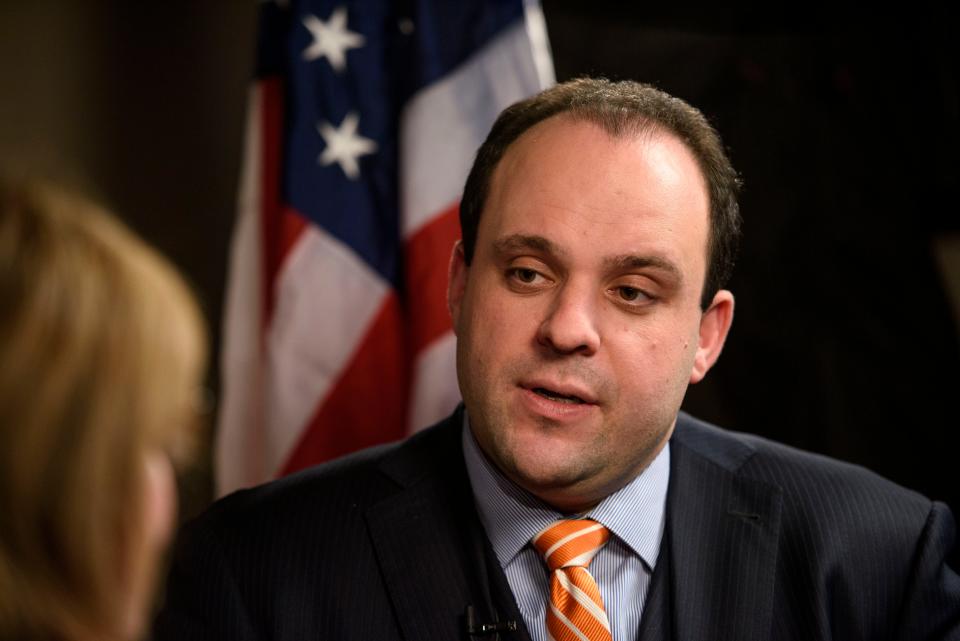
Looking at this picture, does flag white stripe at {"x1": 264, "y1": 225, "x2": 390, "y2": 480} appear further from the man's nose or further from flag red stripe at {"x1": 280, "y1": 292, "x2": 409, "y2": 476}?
the man's nose

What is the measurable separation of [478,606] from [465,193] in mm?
842

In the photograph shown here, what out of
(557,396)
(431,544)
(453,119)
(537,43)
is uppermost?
(537,43)

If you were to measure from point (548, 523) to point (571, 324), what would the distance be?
1.29 feet

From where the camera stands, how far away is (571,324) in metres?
1.76

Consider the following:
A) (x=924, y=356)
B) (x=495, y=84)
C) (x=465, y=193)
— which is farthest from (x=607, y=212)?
(x=924, y=356)

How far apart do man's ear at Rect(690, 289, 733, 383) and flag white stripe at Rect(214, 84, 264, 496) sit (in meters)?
1.35

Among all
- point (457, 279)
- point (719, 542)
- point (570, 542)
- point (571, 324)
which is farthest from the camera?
point (457, 279)

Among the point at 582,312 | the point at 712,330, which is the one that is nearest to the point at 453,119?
the point at 712,330

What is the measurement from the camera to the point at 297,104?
2803mm

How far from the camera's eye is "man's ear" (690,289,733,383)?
6.90 ft

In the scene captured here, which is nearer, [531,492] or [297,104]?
[531,492]

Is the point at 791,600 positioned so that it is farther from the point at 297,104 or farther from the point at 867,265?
the point at 297,104

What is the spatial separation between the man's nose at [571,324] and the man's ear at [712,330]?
15.0 inches

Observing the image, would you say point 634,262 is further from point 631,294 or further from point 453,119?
point 453,119
